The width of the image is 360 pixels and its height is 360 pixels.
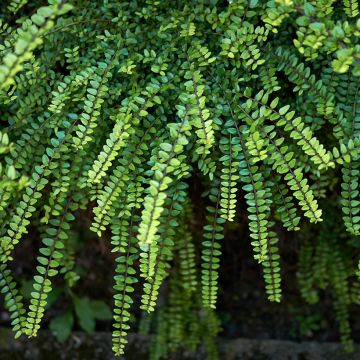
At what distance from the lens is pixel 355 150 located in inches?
68.4

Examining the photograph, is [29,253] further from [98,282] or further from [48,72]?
[48,72]

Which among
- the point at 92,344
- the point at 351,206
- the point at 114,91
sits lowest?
the point at 92,344

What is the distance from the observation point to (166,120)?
199 centimetres

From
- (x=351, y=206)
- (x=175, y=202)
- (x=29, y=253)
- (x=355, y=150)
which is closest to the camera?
(x=355, y=150)

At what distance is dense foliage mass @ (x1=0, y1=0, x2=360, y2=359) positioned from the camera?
1805mm

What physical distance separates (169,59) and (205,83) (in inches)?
6.9

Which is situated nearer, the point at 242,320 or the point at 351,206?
the point at 351,206

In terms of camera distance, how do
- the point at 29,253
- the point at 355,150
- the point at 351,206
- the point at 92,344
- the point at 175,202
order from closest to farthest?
the point at 355,150
the point at 351,206
the point at 175,202
the point at 92,344
the point at 29,253

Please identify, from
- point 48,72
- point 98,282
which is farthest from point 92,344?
point 48,72

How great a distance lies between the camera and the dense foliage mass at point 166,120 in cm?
180

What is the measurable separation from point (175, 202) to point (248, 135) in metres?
0.41

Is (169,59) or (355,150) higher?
(169,59)

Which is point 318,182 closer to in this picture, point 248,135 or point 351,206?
point 351,206

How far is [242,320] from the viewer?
3531 mm
